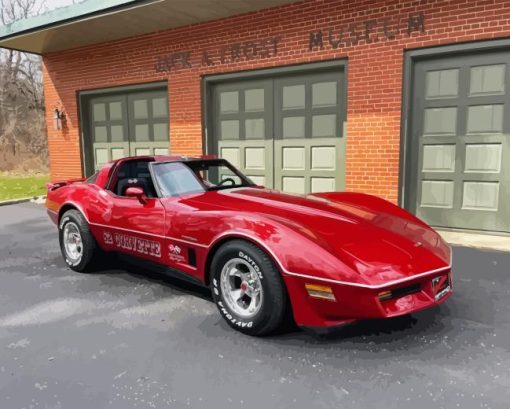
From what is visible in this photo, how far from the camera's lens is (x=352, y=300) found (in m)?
2.80

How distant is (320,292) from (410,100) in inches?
200

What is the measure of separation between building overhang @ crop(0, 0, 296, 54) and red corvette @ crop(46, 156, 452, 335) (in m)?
4.15

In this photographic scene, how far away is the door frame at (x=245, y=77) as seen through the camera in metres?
7.48

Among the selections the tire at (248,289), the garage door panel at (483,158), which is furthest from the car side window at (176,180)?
the garage door panel at (483,158)

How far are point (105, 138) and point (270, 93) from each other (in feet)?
16.2

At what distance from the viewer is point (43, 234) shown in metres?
7.24

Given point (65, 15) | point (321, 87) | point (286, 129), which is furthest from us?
point (65, 15)

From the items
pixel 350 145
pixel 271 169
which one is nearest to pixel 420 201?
pixel 350 145

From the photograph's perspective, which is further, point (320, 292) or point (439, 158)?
point (439, 158)

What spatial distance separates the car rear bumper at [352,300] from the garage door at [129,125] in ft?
24.7

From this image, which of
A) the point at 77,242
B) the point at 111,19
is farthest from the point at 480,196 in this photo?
the point at 111,19

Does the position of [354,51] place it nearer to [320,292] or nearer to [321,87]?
[321,87]

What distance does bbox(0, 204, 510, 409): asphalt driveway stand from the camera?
2.50 metres

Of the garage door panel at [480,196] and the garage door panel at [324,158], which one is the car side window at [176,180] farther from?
the garage door panel at [480,196]
